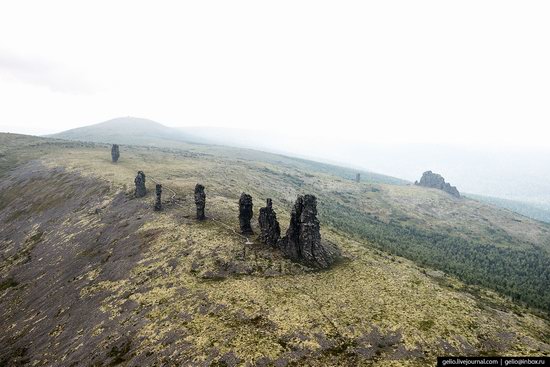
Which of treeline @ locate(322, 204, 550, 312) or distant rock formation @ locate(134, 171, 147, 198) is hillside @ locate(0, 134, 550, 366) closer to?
distant rock formation @ locate(134, 171, 147, 198)

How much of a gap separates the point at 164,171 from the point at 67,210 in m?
48.9

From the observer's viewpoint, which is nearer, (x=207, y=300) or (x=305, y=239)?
(x=207, y=300)

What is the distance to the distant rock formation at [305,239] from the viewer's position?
61.4 meters

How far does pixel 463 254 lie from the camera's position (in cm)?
12656

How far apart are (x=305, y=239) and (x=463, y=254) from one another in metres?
96.3

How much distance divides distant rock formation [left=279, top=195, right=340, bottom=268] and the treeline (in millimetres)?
37582

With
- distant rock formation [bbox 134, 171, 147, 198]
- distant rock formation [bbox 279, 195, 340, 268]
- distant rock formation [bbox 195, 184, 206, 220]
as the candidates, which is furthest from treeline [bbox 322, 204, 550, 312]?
distant rock formation [bbox 134, 171, 147, 198]

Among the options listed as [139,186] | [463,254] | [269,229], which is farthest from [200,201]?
[463,254]

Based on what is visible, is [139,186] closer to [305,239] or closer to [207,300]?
[305,239]

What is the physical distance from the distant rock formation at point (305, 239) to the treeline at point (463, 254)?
37582mm

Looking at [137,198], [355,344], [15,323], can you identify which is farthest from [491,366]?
[137,198]

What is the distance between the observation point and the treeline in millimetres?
94625

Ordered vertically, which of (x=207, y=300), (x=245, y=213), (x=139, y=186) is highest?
(x=139, y=186)

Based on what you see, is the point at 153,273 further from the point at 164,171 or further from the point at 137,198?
the point at 164,171
